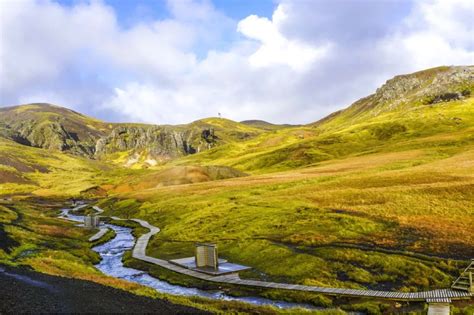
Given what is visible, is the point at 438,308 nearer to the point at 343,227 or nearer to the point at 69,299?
the point at 69,299

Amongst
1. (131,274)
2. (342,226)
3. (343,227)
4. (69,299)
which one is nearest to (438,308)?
(69,299)

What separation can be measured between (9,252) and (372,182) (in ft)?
207

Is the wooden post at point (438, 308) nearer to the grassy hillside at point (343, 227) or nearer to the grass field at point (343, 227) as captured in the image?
the grass field at point (343, 227)

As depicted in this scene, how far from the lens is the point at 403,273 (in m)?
41.7

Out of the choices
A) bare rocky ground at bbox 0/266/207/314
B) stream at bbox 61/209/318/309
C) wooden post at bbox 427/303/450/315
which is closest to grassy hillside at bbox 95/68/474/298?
stream at bbox 61/209/318/309

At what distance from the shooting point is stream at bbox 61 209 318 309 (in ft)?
124

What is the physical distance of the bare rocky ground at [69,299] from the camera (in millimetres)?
24438

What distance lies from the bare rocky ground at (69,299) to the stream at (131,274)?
34.9 ft

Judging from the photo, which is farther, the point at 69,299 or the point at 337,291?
the point at 337,291

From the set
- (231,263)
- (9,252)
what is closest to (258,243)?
(231,263)

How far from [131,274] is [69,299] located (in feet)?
81.6

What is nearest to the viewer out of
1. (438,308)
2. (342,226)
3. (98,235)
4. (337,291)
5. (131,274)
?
(438,308)

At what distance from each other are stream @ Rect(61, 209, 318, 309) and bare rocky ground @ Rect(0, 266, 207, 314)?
10650mm

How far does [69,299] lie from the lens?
26609mm
